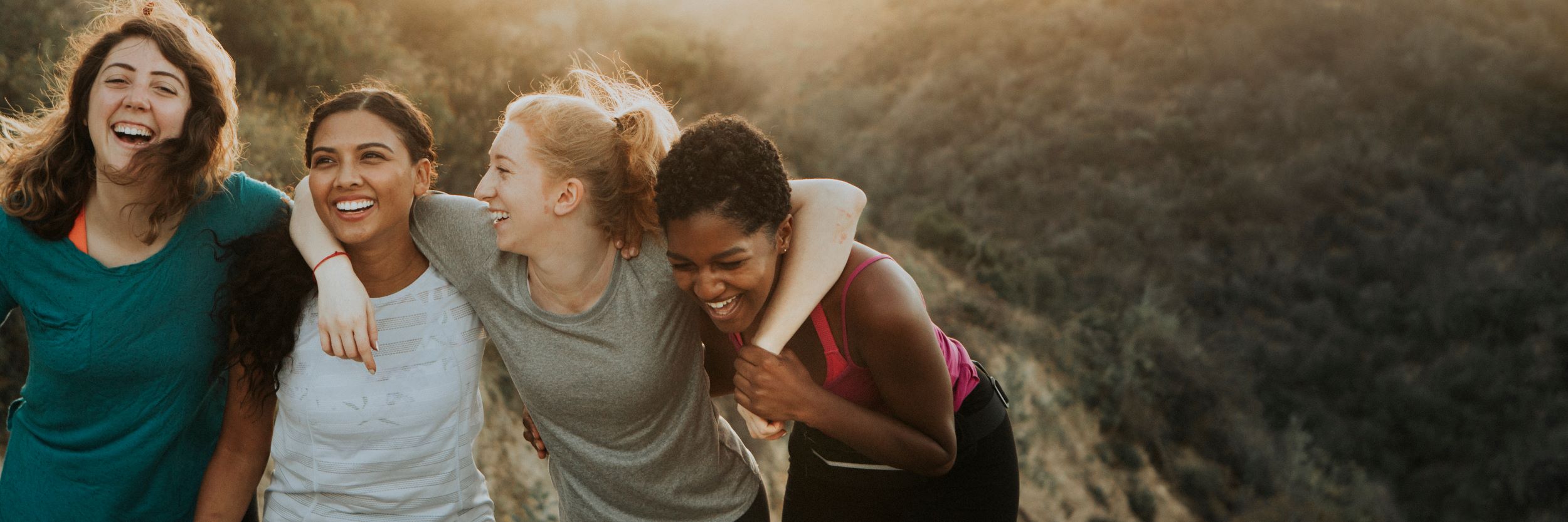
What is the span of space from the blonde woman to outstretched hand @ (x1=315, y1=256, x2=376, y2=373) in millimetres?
13

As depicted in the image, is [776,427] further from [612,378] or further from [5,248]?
[5,248]

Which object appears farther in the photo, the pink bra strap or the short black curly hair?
the pink bra strap

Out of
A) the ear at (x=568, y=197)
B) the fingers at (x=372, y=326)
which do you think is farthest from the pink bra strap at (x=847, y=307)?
the fingers at (x=372, y=326)

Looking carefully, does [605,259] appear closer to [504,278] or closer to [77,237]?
[504,278]

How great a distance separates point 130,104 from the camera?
2078mm

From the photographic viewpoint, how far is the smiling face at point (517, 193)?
217 centimetres

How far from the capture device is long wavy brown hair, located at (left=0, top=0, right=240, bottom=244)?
2.06 meters

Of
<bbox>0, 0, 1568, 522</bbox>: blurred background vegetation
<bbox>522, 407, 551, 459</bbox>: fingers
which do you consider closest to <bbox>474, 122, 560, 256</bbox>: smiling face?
<bbox>522, 407, 551, 459</bbox>: fingers

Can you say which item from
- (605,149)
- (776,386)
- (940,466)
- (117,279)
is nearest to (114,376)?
(117,279)

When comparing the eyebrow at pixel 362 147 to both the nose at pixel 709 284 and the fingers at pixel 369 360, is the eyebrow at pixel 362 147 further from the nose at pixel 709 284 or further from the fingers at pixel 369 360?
the nose at pixel 709 284

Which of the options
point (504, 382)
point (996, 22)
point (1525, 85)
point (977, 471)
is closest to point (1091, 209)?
point (996, 22)

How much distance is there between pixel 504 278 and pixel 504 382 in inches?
164

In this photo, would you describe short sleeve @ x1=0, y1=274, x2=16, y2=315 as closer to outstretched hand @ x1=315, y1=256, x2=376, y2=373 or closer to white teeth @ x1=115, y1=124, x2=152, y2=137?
white teeth @ x1=115, y1=124, x2=152, y2=137

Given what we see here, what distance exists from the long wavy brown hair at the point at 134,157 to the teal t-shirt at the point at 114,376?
0.05m
